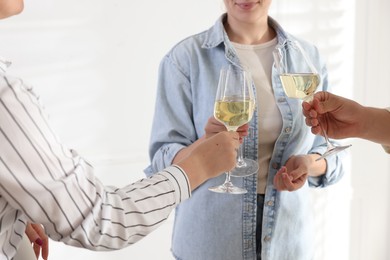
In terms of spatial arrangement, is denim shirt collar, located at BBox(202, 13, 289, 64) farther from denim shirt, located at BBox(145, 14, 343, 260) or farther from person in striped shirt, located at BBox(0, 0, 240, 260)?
person in striped shirt, located at BBox(0, 0, 240, 260)

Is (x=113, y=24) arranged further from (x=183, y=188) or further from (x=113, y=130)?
(x=183, y=188)

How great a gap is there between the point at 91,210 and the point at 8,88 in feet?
0.81

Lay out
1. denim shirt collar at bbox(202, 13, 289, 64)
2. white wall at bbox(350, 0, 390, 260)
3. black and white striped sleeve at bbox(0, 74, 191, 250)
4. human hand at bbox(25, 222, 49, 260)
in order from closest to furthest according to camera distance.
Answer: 1. black and white striped sleeve at bbox(0, 74, 191, 250)
2. human hand at bbox(25, 222, 49, 260)
3. denim shirt collar at bbox(202, 13, 289, 64)
4. white wall at bbox(350, 0, 390, 260)

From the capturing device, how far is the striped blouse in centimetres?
82

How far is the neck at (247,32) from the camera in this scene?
5.20ft

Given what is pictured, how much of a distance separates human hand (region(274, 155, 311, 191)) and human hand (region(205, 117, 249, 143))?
163 mm

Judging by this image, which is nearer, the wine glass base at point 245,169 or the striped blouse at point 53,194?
the striped blouse at point 53,194

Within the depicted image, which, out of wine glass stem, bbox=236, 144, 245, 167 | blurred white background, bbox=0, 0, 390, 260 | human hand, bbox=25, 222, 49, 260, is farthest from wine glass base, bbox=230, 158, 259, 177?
blurred white background, bbox=0, 0, 390, 260

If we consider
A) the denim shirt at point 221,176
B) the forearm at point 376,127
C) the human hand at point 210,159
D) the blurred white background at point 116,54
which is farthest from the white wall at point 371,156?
the human hand at point 210,159

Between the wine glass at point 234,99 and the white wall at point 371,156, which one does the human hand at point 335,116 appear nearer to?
the wine glass at point 234,99

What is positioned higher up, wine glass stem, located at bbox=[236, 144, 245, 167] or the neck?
the neck

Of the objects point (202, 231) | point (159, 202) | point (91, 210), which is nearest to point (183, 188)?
point (159, 202)

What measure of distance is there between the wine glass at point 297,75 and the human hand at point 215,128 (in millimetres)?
169

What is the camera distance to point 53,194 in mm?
860
